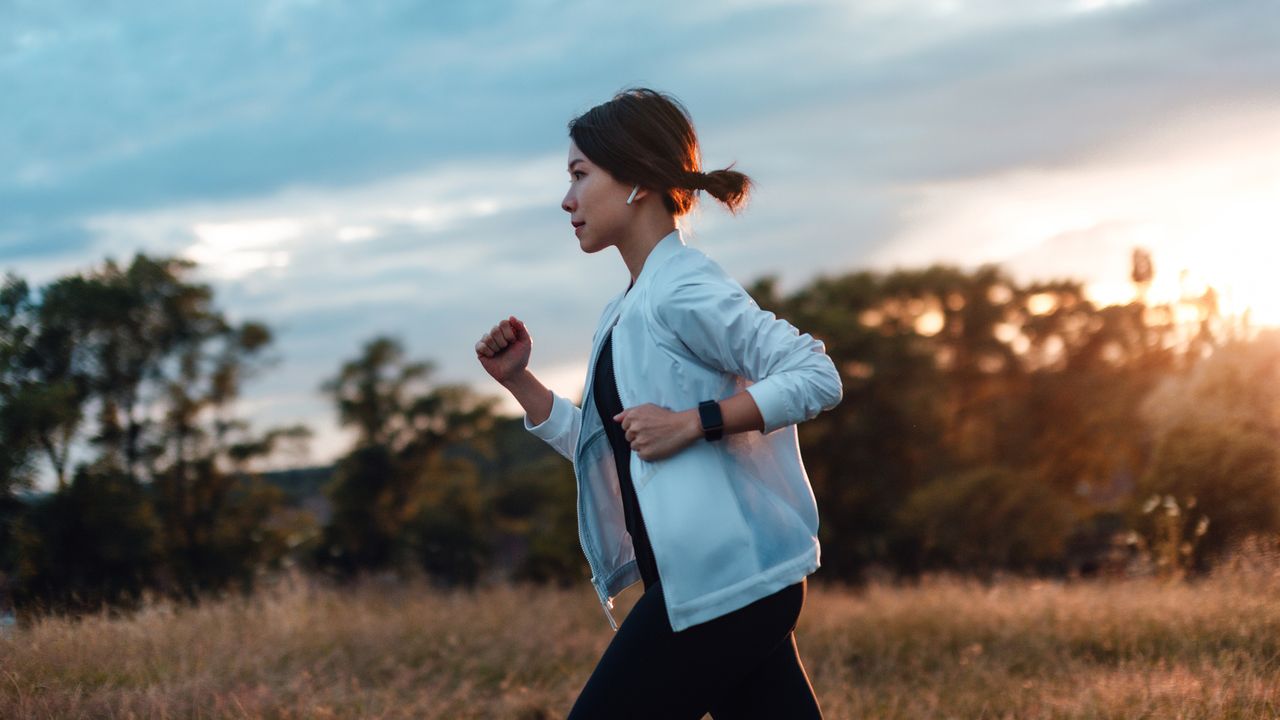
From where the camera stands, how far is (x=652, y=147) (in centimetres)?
231

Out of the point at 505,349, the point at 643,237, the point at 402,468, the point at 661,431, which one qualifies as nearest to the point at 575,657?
the point at 505,349

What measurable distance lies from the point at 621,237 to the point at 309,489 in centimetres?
1357

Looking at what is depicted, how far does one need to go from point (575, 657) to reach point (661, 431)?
15.8 feet

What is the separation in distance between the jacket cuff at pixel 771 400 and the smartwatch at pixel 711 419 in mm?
76

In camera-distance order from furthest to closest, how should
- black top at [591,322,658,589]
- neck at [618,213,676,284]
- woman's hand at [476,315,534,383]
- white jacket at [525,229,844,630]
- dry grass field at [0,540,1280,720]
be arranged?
dry grass field at [0,540,1280,720]
woman's hand at [476,315,534,383]
neck at [618,213,676,284]
black top at [591,322,658,589]
white jacket at [525,229,844,630]

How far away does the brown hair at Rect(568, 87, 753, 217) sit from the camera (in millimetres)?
2293

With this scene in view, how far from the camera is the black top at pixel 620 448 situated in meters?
2.23

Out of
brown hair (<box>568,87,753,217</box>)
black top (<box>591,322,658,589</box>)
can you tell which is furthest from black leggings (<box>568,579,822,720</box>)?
brown hair (<box>568,87,753,217</box>)

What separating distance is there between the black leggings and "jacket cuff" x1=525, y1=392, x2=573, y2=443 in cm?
62

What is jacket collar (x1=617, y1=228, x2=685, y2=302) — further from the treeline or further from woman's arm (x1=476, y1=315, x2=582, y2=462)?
the treeline

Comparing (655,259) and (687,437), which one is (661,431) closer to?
(687,437)

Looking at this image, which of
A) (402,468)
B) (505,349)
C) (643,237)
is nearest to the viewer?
(643,237)

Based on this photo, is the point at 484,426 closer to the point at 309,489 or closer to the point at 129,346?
the point at 309,489

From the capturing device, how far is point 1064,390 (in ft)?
68.7
